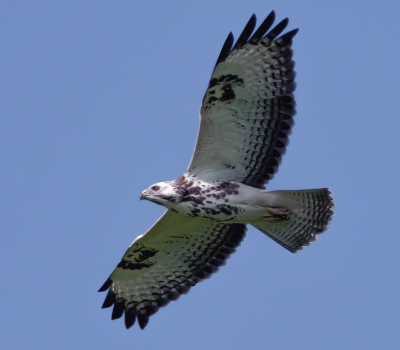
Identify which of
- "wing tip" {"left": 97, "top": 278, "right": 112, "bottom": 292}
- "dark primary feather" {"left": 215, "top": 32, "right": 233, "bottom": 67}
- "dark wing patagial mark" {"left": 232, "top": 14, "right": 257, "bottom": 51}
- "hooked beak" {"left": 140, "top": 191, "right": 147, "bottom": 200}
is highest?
"dark wing patagial mark" {"left": 232, "top": 14, "right": 257, "bottom": 51}

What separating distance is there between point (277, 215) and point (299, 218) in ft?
1.35

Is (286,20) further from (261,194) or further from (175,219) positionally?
(175,219)

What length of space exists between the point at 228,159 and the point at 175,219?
1.24 meters

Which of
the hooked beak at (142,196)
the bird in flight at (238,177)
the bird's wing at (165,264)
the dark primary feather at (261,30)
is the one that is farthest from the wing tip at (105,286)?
the dark primary feather at (261,30)

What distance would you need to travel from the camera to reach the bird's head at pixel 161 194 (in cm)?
1014

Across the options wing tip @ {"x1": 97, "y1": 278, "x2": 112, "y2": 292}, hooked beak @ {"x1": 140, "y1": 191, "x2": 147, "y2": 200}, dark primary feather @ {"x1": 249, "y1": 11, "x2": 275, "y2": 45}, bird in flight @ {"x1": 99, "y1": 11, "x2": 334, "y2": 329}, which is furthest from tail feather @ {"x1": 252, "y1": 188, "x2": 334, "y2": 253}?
wing tip @ {"x1": 97, "y1": 278, "x2": 112, "y2": 292}

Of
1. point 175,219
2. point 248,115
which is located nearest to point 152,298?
point 175,219

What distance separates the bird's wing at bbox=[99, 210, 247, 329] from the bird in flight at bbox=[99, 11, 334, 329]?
0.02 meters

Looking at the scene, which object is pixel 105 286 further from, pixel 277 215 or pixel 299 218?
pixel 299 218

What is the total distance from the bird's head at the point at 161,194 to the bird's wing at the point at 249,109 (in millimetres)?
550

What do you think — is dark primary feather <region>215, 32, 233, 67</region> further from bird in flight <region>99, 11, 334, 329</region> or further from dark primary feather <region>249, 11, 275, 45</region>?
dark primary feather <region>249, 11, 275, 45</region>

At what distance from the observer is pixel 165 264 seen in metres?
11.8

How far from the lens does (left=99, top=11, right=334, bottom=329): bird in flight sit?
10.1 meters

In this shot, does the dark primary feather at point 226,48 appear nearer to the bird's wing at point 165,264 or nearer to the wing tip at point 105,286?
the bird's wing at point 165,264
